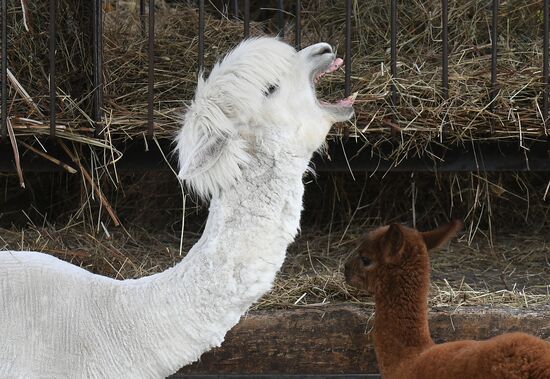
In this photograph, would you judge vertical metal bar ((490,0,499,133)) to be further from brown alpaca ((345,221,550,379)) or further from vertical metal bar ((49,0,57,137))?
vertical metal bar ((49,0,57,137))

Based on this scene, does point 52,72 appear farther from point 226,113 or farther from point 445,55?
point 445,55

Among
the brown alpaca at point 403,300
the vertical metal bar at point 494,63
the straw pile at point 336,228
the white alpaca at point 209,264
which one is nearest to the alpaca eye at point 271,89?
the white alpaca at point 209,264

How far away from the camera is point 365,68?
221 inches

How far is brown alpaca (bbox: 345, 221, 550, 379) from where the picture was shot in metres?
3.95

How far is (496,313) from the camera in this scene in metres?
4.88

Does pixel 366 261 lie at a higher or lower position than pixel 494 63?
lower

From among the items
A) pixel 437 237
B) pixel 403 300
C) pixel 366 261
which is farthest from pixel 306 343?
pixel 437 237

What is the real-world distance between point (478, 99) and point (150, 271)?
1.84m

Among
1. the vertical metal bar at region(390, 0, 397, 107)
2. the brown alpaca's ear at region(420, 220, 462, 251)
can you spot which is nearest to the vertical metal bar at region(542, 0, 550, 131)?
the vertical metal bar at region(390, 0, 397, 107)

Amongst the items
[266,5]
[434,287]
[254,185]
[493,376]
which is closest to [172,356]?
[254,185]

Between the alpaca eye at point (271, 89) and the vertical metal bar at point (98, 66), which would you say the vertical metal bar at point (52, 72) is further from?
the alpaca eye at point (271, 89)

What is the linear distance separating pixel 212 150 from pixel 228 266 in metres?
0.37

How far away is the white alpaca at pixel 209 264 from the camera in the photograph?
3.38m

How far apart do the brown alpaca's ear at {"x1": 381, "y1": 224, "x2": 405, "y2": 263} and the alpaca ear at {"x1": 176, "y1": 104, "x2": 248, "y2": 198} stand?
103 cm
